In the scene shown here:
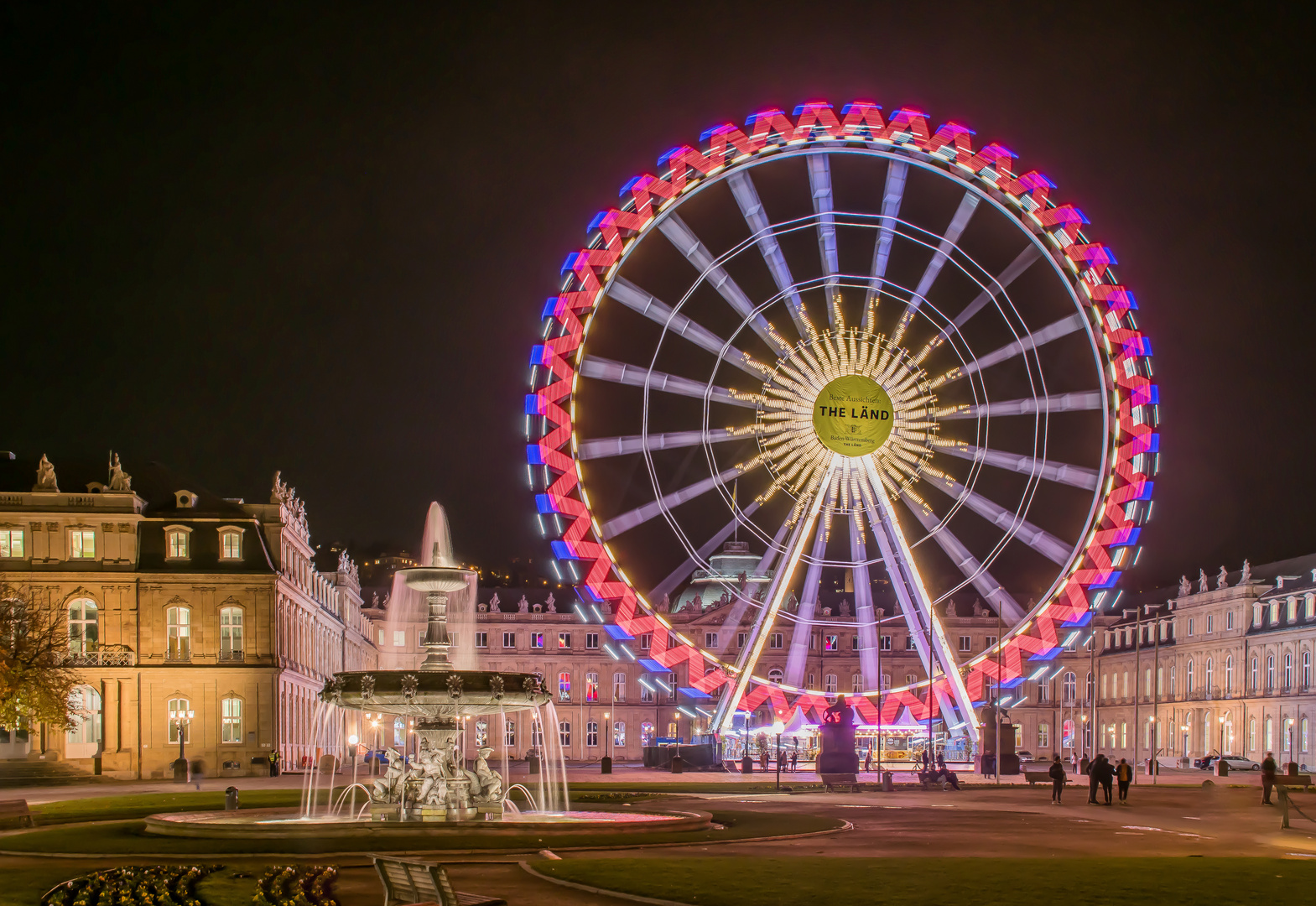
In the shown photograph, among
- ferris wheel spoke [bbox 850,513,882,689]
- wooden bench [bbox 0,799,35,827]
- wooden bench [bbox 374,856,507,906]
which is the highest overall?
ferris wheel spoke [bbox 850,513,882,689]

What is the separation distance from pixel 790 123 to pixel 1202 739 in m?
84.7

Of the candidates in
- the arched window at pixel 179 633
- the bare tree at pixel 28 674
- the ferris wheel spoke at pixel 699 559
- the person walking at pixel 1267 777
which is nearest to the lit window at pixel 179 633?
the arched window at pixel 179 633

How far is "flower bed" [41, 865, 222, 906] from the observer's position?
17.9 m

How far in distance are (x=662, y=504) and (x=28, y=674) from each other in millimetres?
25277

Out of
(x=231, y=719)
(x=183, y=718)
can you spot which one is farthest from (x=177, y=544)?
(x=231, y=719)

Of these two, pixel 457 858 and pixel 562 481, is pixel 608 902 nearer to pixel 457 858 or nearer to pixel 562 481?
pixel 457 858

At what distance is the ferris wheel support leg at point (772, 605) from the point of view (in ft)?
143

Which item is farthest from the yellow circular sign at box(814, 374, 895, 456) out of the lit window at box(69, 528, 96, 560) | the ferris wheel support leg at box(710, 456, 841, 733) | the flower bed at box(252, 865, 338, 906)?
the lit window at box(69, 528, 96, 560)

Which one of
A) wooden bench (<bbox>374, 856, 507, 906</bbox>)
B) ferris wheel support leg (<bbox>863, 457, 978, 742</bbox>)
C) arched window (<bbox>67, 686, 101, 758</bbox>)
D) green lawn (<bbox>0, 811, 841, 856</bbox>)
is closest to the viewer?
wooden bench (<bbox>374, 856, 507, 906</bbox>)

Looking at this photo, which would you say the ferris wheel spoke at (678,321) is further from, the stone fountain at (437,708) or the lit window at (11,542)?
the lit window at (11,542)

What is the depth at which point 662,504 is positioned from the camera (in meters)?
43.7

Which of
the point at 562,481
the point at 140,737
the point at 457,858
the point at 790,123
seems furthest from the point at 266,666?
the point at 457,858

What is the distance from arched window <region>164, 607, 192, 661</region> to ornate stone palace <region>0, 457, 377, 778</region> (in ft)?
0.19

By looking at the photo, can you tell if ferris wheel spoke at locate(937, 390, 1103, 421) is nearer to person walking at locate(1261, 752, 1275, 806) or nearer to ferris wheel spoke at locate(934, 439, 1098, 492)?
ferris wheel spoke at locate(934, 439, 1098, 492)
